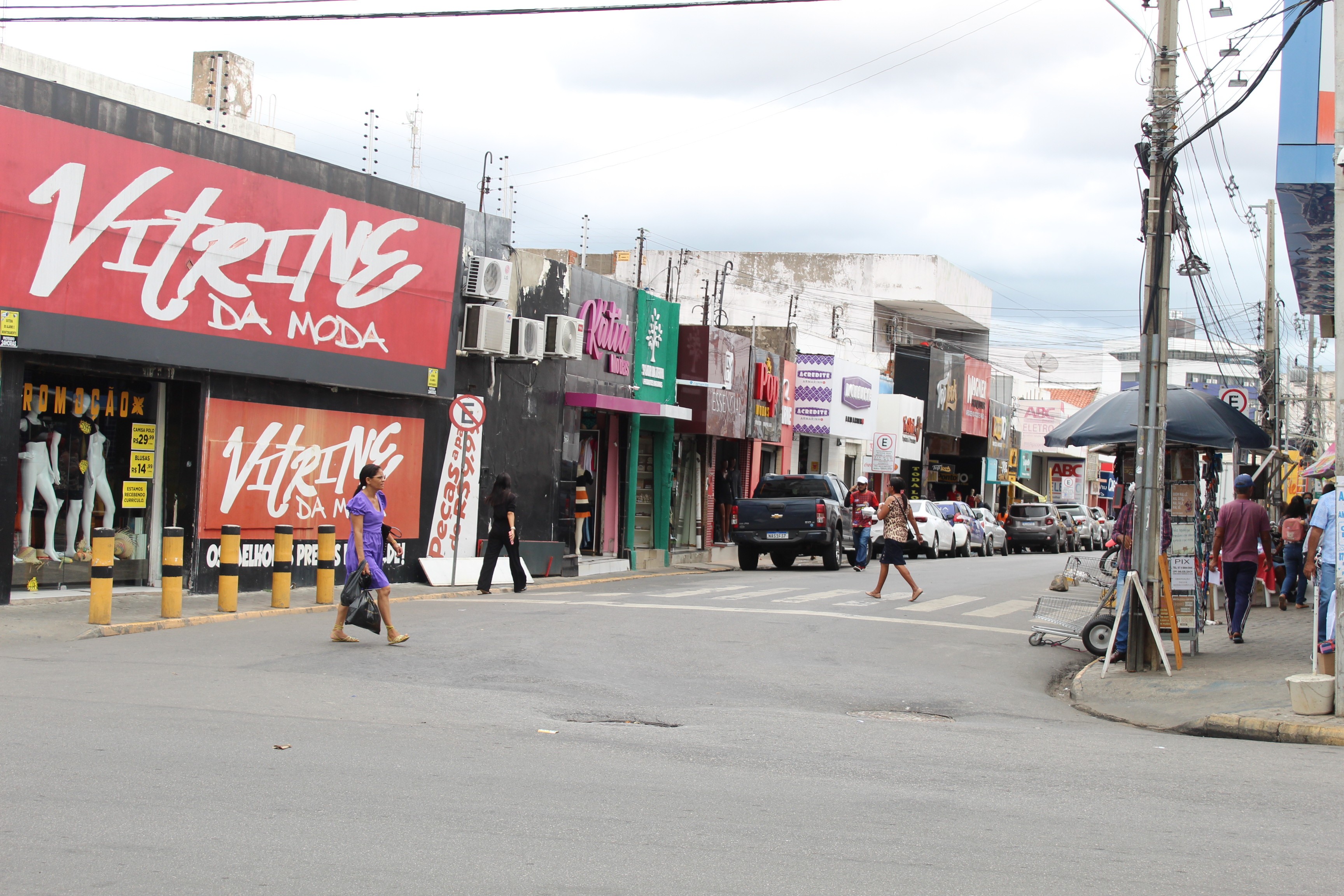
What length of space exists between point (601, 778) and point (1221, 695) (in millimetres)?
6869

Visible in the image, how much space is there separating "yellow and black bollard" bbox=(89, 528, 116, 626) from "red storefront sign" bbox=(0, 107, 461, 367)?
305 centimetres

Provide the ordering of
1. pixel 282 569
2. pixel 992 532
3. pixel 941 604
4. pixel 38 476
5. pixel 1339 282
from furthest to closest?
1. pixel 992 532
2. pixel 941 604
3. pixel 282 569
4. pixel 38 476
5. pixel 1339 282

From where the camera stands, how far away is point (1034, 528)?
45.9 meters

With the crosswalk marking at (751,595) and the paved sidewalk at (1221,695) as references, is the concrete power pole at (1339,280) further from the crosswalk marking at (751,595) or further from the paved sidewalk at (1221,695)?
the crosswalk marking at (751,595)

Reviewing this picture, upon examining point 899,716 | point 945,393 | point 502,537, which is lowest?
point 899,716

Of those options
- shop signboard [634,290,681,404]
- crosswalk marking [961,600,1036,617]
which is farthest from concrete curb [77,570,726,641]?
shop signboard [634,290,681,404]

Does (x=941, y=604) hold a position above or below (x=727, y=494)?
below

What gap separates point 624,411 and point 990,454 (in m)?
38.7

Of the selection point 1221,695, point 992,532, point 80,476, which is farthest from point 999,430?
A: point 1221,695

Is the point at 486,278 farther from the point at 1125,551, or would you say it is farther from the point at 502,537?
the point at 1125,551

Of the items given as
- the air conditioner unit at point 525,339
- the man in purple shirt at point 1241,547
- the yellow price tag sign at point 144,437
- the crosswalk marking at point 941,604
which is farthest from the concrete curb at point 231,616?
the man in purple shirt at point 1241,547

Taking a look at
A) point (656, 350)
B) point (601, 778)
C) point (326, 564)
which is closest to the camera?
point (601, 778)

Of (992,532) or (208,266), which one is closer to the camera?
(208,266)

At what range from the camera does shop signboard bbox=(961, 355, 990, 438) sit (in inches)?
2285
